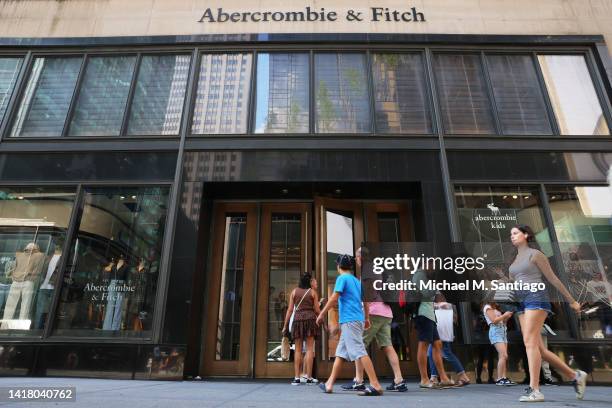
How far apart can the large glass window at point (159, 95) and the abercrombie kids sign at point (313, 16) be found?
1478 millimetres

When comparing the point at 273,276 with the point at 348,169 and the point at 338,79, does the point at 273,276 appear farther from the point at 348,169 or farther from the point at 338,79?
the point at 338,79

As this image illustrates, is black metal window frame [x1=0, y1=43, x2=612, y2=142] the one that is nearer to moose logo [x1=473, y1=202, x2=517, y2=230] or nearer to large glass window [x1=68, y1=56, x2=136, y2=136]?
large glass window [x1=68, y1=56, x2=136, y2=136]

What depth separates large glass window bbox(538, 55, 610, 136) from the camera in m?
8.77

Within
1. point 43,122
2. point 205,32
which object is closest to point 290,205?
point 205,32

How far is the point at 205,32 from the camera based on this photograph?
32.0 feet

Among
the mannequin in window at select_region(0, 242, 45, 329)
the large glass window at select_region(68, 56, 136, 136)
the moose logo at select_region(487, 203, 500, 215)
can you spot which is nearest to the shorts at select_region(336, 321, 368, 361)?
the moose logo at select_region(487, 203, 500, 215)

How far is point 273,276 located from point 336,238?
1620mm

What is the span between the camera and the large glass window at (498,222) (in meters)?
7.19

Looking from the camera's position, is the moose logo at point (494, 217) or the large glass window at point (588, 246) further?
the moose logo at point (494, 217)

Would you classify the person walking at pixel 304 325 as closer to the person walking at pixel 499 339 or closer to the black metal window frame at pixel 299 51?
the person walking at pixel 499 339

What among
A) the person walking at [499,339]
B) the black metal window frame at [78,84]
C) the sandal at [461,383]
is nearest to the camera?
the sandal at [461,383]

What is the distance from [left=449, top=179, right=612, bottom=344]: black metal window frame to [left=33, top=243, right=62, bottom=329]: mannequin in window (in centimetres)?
800

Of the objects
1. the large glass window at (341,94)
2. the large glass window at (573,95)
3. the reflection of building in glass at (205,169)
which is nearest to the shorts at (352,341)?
the reflection of building in glass at (205,169)

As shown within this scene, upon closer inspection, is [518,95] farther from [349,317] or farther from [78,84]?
[78,84]
